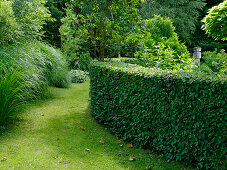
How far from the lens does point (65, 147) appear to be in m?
3.85

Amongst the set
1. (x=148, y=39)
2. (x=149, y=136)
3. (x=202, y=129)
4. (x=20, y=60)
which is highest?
(x=148, y=39)

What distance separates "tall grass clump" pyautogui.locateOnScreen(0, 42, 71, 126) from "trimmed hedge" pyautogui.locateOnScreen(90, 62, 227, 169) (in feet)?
6.64

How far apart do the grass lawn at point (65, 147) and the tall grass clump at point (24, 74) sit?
55cm

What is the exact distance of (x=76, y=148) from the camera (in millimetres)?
3828

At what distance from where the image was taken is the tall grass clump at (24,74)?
436 cm

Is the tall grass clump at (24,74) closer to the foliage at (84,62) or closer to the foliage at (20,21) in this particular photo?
the foliage at (20,21)

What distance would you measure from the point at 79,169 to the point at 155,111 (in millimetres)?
1497

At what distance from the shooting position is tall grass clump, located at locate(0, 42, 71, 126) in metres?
4.36

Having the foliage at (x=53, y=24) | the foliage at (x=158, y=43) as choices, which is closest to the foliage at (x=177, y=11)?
the foliage at (x=53, y=24)

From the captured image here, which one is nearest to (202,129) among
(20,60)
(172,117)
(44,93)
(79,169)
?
(172,117)

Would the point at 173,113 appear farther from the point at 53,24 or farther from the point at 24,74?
the point at 53,24

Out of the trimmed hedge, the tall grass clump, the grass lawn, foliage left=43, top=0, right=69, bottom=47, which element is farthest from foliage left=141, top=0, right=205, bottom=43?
the trimmed hedge

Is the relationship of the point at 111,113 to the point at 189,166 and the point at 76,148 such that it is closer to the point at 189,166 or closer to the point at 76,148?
the point at 76,148

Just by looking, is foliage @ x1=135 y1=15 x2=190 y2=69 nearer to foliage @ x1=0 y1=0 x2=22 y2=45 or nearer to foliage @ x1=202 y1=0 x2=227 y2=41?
foliage @ x1=202 y1=0 x2=227 y2=41
